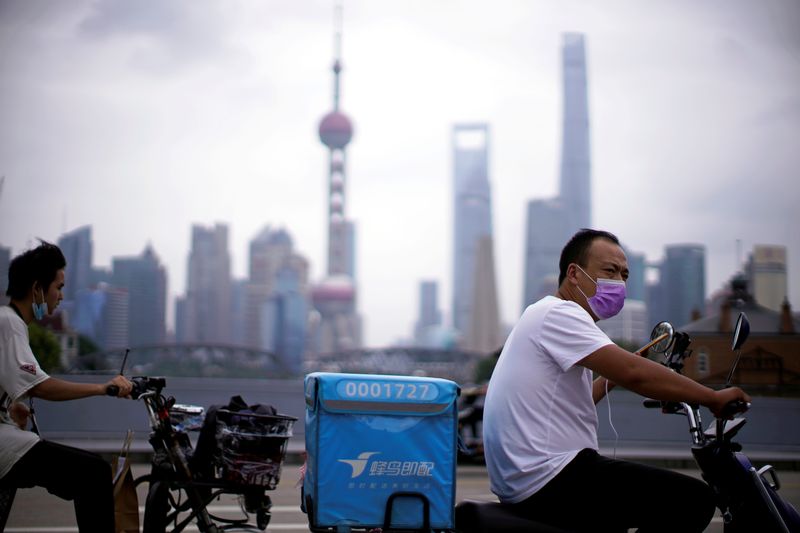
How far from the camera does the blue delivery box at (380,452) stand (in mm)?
3477

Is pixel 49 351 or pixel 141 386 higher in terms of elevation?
pixel 141 386

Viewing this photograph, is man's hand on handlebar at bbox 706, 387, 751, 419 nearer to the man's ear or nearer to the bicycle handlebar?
Result: the man's ear

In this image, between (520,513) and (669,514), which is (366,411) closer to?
(520,513)

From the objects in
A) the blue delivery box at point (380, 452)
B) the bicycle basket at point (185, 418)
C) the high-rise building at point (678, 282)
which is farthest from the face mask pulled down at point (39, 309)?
the high-rise building at point (678, 282)

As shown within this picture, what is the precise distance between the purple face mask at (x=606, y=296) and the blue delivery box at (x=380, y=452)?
619mm

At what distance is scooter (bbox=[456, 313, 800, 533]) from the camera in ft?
10.6

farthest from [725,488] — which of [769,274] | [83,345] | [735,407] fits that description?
[83,345]

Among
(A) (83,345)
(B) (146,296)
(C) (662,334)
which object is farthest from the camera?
(B) (146,296)

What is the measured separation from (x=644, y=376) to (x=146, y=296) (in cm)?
14783

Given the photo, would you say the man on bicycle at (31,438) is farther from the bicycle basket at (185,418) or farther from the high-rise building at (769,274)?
the high-rise building at (769,274)

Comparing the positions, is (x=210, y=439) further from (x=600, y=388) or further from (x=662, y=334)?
(x=662, y=334)

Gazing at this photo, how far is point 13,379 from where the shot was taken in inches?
155

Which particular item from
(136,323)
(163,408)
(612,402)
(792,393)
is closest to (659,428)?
(612,402)

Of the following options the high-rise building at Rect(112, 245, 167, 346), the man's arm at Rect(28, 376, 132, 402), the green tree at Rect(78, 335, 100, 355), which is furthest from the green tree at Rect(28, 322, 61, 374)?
the high-rise building at Rect(112, 245, 167, 346)
